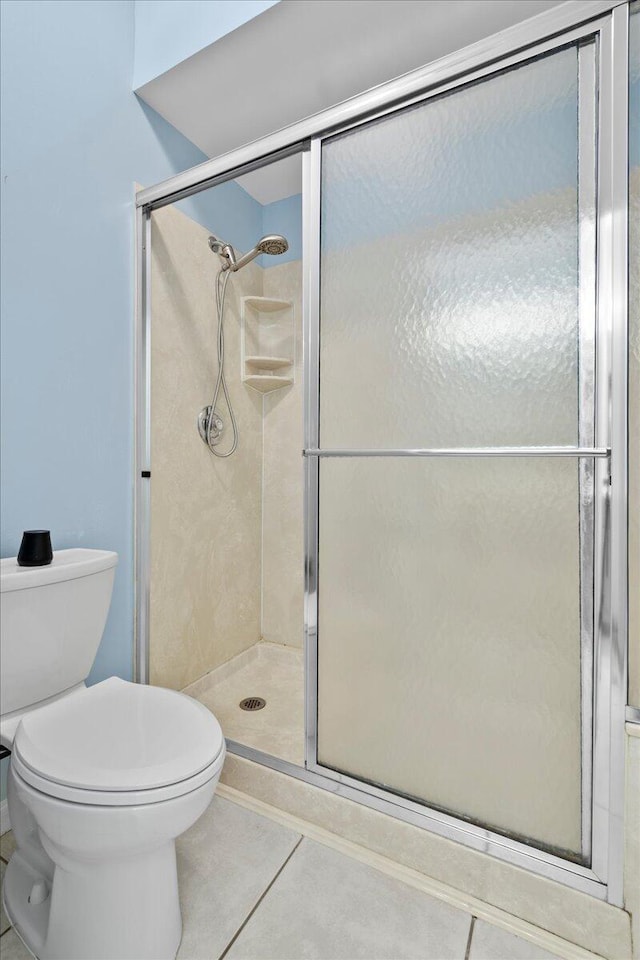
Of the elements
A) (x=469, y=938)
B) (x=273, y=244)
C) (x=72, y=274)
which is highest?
(x=273, y=244)

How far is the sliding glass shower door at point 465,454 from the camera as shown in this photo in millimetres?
1011

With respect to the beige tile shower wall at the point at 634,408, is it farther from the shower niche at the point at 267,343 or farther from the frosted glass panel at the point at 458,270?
the shower niche at the point at 267,343

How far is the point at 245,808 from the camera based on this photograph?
4.52 feet

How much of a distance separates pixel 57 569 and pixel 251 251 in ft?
4.39

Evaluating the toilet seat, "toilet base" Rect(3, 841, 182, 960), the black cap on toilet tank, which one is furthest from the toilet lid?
the black cap on toilet tank

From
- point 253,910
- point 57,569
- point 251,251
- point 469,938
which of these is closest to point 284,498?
point 251,251

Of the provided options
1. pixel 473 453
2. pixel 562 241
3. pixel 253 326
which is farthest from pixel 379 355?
pixel 253 326

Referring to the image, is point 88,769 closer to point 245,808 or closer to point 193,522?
point 245,808

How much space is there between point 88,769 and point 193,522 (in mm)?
1097

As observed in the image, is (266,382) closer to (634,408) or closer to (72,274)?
(72,274)

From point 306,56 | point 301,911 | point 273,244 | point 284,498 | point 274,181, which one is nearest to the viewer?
point 301,911

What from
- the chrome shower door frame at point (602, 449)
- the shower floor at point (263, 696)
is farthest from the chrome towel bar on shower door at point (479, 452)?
the shower floor at point (263, 696)

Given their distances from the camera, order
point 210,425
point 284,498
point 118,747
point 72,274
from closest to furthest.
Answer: point 118,747, point 72,274, point 210,425, point 284,498

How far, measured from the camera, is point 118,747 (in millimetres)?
Result: 956
